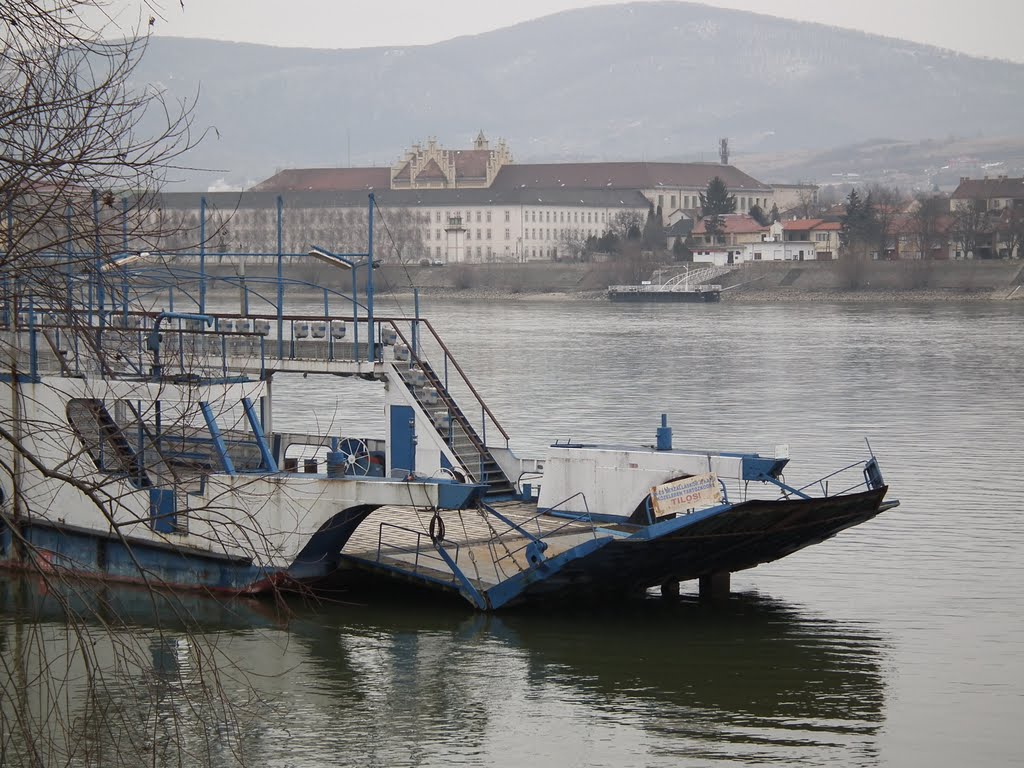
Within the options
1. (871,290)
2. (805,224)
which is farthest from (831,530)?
(805,224)

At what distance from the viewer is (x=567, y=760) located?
570 inches

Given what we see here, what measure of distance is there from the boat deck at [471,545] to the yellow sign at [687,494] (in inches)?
34.4

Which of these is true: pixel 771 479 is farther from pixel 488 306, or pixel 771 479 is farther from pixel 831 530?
pixel 488 306

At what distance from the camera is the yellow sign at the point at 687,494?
18422 mm

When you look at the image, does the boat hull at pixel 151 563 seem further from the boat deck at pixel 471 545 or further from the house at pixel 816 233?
the house at pixel 816 233

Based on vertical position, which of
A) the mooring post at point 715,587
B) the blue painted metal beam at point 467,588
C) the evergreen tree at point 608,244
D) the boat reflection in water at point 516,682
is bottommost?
the boat reflection in water at point 516,682

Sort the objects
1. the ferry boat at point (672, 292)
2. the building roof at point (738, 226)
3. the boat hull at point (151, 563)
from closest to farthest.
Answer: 1. the boat hull at point (151, 563)
2. the ferry boat at point (672, 292)
3. the building roof at point (738, 226)

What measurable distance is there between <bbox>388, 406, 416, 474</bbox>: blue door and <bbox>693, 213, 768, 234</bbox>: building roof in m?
146

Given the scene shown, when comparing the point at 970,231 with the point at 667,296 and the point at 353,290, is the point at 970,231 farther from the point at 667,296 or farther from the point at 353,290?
the point at 353,290

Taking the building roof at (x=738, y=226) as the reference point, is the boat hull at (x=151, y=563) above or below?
below

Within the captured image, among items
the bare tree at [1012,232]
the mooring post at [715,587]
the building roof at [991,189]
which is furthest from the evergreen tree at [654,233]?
the mooring post at [715,587]

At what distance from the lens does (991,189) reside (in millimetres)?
172750

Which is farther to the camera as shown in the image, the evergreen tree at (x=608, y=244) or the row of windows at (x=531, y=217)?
the row of windows at (x=531, y=217)

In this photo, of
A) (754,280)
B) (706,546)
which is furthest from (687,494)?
(754,280)
